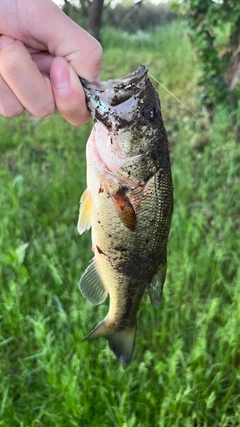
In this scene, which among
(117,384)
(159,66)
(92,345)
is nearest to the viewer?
(117,384)

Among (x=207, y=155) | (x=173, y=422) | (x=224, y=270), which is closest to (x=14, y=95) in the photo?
(x=173, y=422)

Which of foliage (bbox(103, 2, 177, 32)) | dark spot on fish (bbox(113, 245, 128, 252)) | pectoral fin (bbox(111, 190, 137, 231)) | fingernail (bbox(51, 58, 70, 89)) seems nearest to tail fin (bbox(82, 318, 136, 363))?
dark spot on fish (bbox(113, 245, 128, 252))

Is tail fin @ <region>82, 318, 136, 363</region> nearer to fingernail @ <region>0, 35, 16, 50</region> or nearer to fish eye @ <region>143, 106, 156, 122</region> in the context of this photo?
fish eye @ <region>143, 106, 156, 122</region>

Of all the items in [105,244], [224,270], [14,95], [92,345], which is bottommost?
[92,345]

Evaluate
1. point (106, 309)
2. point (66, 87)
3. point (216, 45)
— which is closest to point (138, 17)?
point (216, 45)

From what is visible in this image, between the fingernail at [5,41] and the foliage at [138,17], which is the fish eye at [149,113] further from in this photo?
the foliage at [138,17]

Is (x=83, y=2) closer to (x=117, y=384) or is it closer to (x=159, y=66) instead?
(x=159, y=66)

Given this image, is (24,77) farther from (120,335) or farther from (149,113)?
(120,335)
